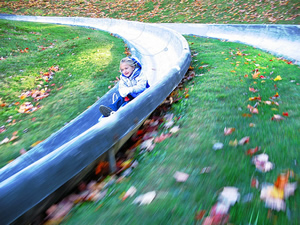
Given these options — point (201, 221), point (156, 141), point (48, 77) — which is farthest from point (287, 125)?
point (48, 77)

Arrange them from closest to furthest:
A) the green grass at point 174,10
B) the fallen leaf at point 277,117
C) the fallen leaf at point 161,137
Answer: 1. the fallen leaf at point 277,117
2. the fallen leaf at point 161,137
3. the green grass at point 174,10

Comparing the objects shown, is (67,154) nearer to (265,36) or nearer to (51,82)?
(51,82)

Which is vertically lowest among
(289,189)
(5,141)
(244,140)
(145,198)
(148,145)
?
(5,141)

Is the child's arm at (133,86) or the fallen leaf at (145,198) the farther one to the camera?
the child's arm at (133,86)

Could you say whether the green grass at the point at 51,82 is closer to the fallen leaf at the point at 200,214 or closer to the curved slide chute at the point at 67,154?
the curved slide chute at the point at 67,154

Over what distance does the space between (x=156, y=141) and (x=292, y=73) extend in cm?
328

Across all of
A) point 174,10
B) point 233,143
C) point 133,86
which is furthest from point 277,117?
point 174,10

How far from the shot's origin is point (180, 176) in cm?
191

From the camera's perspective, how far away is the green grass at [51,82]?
425 centimetres

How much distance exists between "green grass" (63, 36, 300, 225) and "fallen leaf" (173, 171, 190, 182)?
0.04m

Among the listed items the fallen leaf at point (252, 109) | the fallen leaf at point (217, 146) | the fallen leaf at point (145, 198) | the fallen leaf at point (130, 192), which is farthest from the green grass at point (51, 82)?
the fallen leaf at point (252, 109)

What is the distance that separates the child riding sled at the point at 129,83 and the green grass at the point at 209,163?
741 mm

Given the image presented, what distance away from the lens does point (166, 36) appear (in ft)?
26.4

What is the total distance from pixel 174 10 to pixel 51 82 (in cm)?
1253
